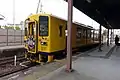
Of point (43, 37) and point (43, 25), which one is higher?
point (43, 25)

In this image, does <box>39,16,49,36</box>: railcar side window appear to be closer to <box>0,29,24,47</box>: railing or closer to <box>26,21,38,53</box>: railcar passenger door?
<box>26,21,38,53</box>: railcar passenger door

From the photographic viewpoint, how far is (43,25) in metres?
13.0

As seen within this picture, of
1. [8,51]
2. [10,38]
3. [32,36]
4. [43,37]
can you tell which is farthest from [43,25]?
[10,38]

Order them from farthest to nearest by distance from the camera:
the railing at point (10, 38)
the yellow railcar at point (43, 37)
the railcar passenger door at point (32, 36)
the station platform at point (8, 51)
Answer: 1. the railing at point (10, 38)
2. the station platform at point (8, 51)
3. the railcar passenger door at point (32, 36)
4. the yellow railcar at point (43, 37)

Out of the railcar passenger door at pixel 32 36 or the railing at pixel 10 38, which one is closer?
the railcar passenger door at pixel 32 36

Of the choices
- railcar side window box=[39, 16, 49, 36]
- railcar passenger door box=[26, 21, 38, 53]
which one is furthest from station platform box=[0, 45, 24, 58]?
railcar side window box=[39, 16, 49, 36]

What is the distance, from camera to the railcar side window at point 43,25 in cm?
1294

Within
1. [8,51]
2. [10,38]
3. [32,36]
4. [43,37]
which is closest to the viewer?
[43,37]

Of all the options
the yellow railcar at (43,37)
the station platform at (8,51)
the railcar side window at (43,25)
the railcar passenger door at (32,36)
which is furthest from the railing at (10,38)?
the railcar side window at (43,25)

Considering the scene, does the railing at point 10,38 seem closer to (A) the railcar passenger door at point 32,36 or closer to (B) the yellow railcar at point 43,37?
(A) the railcar passenger door at point 32,36

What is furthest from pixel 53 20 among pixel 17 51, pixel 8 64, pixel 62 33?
pixel 17 51

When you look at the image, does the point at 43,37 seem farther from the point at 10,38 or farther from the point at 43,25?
the point at 10,38

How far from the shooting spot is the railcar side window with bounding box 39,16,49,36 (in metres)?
12.9

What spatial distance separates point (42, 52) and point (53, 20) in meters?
1.97
